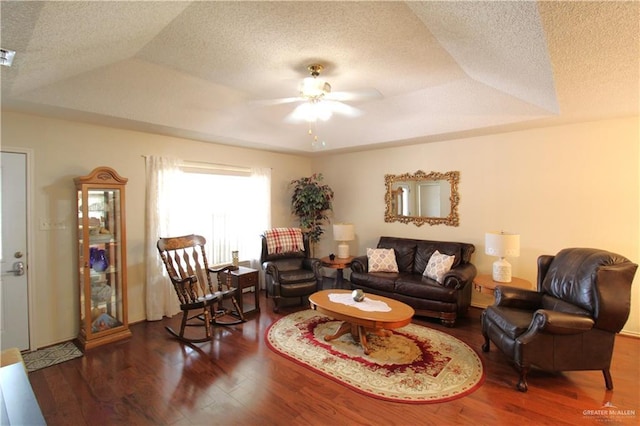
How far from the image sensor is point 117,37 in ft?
7.11

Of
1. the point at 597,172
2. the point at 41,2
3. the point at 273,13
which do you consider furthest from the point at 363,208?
the point at 41,2

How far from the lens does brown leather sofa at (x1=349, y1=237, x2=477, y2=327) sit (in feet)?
12.0

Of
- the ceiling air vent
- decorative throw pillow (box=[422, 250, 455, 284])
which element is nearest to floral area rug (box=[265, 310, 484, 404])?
decorative throw pillow (box=[422, 250, 455, 284])

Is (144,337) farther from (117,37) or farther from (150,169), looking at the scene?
(117,37)

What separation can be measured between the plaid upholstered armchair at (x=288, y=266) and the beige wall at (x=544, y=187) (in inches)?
61.0

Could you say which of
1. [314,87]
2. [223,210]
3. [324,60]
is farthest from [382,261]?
[324,60]

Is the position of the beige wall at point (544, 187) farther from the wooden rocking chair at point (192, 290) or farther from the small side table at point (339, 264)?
the wooden rocking chair at point (192, 290)

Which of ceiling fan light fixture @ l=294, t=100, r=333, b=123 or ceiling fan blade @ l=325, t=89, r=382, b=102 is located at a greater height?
ceiling fan light fixture @ l=294, t=100, r=333, b=123

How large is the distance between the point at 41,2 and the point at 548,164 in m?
4.82

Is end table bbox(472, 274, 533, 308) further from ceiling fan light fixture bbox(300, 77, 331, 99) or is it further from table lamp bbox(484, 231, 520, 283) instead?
ceiling fan light fixture bbox(300, 77, 331, 99)

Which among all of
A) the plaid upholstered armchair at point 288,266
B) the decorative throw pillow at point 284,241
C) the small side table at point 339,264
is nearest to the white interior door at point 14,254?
the plaid upholstered armchair at point 288,266

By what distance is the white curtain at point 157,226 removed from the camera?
3906mm

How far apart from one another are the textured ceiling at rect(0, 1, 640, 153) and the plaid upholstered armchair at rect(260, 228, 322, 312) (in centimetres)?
177

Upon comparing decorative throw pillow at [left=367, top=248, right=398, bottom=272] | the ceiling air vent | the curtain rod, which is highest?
the ceiling air vent
